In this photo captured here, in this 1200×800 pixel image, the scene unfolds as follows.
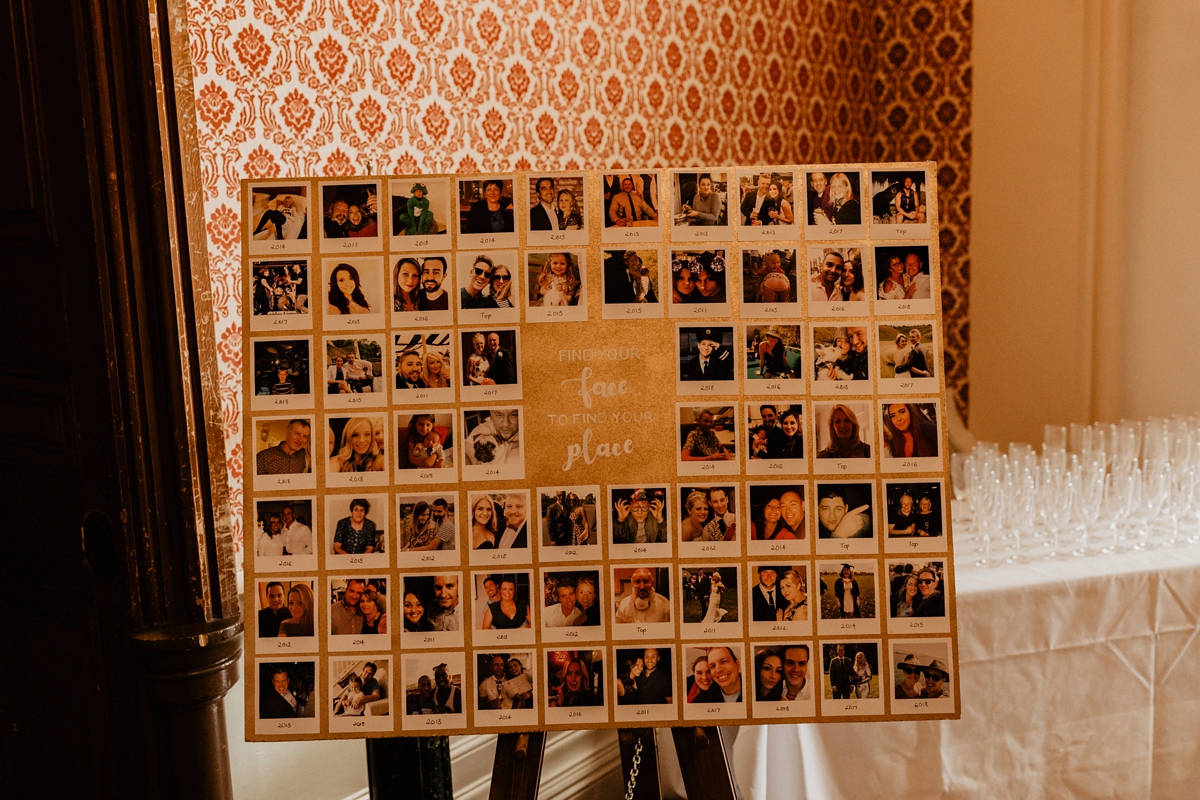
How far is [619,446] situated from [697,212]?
37 cm

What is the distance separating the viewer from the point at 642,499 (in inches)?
54.2

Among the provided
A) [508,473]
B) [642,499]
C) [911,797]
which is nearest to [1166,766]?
[911,797]

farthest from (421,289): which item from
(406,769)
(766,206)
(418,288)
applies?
(406,769)

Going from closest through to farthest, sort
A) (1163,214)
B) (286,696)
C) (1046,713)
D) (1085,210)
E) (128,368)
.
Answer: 1. (286,696)
2. (128,368)
3. (1046,713)
4. (1163,214)
5. (1085,210)

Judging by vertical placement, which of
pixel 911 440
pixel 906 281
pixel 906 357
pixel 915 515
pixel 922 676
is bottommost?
pixel 922 676

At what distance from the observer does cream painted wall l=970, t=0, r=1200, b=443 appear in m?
3.14

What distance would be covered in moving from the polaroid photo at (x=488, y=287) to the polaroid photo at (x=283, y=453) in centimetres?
29

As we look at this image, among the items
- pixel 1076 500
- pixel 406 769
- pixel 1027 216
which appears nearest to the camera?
pixel 406 769

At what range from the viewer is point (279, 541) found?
1.37 metres

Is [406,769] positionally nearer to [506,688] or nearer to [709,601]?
[506,688]

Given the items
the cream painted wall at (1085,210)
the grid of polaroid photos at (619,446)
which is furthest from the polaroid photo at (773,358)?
the cream painted wall at (1085,210)

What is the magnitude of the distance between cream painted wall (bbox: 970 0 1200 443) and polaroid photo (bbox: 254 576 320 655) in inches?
117

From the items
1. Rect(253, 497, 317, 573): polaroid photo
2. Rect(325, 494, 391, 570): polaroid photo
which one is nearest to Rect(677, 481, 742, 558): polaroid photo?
Rect(325, 494, 391, 570): polaroid photo

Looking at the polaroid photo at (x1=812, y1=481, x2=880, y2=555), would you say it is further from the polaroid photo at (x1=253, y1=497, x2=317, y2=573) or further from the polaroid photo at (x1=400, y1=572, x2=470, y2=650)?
the polaroid photo at (x1=253, y1=497, x2=317, y2=573)
